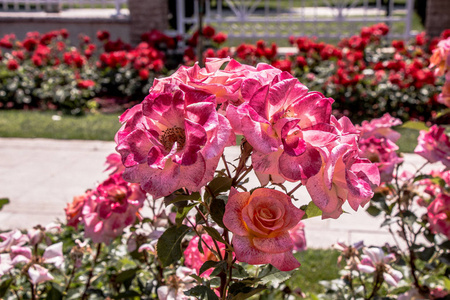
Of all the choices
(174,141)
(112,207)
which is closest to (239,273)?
(174,141)

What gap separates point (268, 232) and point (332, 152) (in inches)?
6.8

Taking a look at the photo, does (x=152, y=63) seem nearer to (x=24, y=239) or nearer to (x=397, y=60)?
(x=397, y=60)

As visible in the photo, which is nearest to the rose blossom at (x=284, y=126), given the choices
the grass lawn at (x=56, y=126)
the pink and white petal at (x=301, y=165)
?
the pink and white petal at (x=301, y=165)

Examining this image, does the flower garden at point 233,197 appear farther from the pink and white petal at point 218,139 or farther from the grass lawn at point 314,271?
the grass lawn at point 314,271

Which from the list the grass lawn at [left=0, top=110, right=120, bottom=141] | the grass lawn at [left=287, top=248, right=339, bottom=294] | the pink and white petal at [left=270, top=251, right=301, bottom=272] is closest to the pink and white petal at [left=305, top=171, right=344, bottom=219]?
the pink and white petal at [left=270, top=251, right=301, bottom=272]

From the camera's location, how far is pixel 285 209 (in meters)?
0.92

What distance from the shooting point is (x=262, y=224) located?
0.91 metres

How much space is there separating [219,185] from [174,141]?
0.14 metres

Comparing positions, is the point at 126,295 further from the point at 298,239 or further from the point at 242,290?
the point at 242,290

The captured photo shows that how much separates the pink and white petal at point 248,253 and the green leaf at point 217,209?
2.6 inches

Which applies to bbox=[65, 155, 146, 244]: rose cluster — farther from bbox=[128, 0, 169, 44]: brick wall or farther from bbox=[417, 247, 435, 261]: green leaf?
bbox=[128, 0, 169, 44]: brick wall

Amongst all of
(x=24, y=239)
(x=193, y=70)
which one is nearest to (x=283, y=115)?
(x=193, y=70)

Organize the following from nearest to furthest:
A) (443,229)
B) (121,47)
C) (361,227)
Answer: (443,229)
(361,227)
(121,47)

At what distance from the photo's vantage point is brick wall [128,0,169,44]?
887 centimetres
